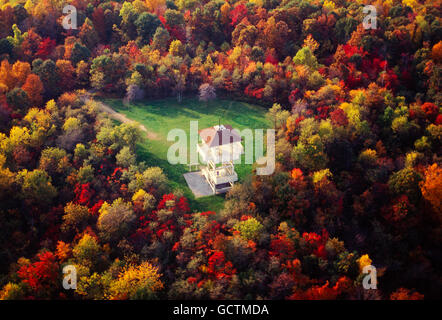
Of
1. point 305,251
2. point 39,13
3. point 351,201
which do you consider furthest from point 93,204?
point 39,13

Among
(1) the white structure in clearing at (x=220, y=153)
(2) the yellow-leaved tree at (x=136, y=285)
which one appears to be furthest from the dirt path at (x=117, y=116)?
(2) the yellow-leaved tree at (x=136, y=285)

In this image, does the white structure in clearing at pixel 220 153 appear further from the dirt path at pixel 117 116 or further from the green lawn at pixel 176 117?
the dirt path at pixel 117 116

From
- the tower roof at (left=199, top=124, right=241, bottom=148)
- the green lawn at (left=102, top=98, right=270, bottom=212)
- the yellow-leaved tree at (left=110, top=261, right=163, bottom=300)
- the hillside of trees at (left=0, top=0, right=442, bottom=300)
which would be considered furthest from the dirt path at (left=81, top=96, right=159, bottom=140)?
the yellow-leaved tree at (left=110, top=261, right=163, bottom=300)

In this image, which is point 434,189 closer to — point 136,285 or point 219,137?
point 219,137

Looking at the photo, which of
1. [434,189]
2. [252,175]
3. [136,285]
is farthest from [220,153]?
[434,189]

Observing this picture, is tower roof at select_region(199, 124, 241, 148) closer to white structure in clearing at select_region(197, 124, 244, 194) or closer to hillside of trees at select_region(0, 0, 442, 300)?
white structure in clearing at select_region(197, 124, 244, 194)
